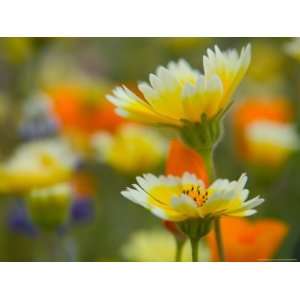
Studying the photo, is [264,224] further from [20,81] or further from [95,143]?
[20,81]

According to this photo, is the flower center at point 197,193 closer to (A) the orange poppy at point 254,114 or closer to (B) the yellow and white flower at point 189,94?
(B) the yellow and white flower at point 189,94

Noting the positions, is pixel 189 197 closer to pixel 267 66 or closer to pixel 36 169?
pixel 36 169

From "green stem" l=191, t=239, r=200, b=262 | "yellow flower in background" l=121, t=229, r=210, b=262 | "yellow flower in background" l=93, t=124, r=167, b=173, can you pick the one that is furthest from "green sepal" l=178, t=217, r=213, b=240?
"yellow flower in background" l=93, t=124, r=167, b=173

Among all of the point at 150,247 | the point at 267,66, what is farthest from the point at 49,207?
the point at 267,66

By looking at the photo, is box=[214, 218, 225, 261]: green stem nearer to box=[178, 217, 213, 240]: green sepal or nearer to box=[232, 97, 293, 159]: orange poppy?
box=[178, 217, 213, 240]: green sepal
